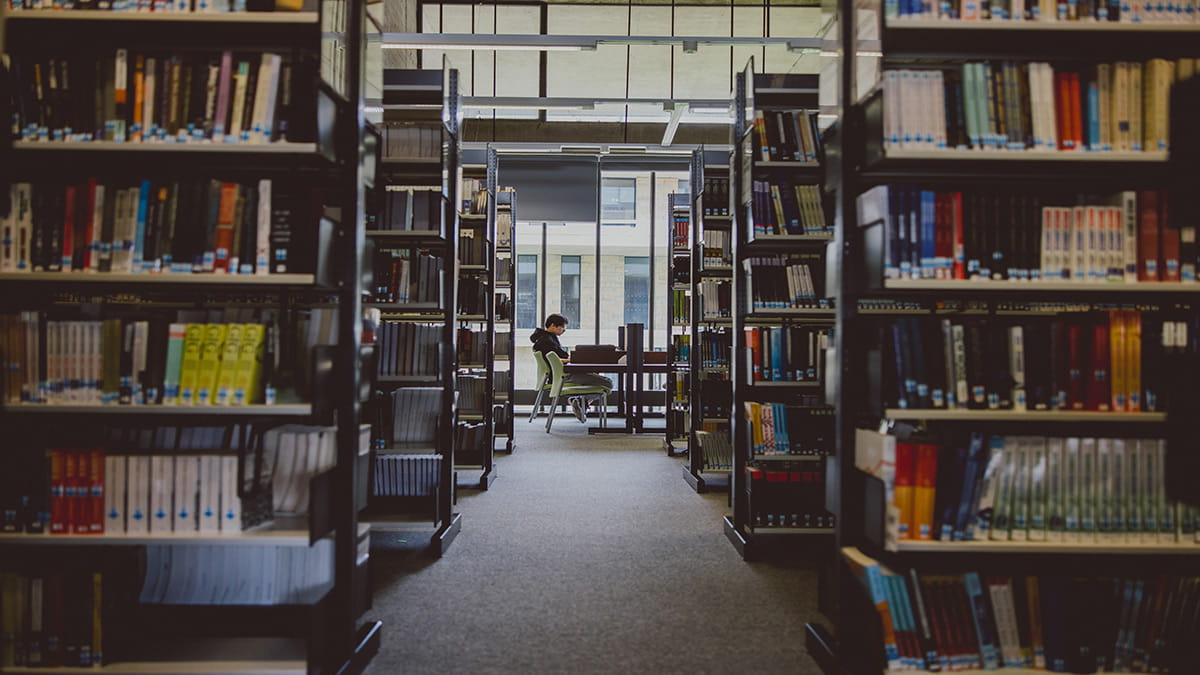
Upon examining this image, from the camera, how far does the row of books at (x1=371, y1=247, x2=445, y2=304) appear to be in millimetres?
3812

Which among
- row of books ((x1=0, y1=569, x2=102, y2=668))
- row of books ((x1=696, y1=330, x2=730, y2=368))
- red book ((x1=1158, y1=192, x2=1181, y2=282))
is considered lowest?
row of books ((x1=0, y1=569, x2=102, y2=668))

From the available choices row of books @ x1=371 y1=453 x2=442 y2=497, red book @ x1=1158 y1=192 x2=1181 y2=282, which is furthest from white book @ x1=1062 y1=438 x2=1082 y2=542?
row of books @ x1=371 y1=453 x2=442 y2=497

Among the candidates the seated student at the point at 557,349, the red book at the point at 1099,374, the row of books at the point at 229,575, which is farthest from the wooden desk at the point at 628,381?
the red book at the point at 1099,374

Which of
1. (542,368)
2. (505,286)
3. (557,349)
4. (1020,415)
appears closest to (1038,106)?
(1020,415)

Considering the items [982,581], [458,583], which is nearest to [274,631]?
[458,583]

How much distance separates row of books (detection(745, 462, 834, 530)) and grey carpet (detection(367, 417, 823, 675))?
181mm

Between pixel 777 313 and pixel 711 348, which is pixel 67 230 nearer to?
pixel 777 313

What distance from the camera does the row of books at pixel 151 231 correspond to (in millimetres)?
2072

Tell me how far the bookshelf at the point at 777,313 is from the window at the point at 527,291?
6.86 m

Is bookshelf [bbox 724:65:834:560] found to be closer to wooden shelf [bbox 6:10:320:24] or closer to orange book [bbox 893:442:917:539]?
orange book [bbox 893:442:917:539]

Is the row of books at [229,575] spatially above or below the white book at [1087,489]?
below

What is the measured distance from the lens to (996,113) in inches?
80.7

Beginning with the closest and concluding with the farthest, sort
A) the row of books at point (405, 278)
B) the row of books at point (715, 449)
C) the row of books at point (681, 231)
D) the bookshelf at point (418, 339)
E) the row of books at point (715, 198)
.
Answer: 1. the bookshelf at point (418, 339)
2. the row of books at point (405, 278)
3. the row of books at point (715, 449)
4. the row of books at point (715, 198)
5. the row of books at point (681, 231)

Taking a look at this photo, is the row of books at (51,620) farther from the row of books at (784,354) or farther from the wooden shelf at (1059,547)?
the row of books at (784,354)
